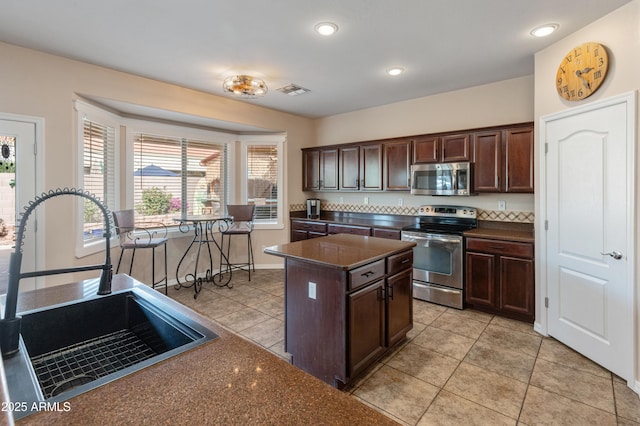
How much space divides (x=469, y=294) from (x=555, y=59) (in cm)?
251

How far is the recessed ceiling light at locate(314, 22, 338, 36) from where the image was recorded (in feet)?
8.64

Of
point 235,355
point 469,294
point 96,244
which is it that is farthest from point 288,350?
point 96,244

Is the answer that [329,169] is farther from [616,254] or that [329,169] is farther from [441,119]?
[616,254]

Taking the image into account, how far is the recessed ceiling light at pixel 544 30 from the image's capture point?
2.65 meters

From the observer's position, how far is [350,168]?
17.0ft

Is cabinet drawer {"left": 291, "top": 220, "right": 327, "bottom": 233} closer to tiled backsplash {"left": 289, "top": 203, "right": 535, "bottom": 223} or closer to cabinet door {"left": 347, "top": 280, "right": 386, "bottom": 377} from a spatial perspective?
tiled backsplash {"left": 289, "top": 203, "right": 535, "bottom": 223}

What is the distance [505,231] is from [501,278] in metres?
0.66

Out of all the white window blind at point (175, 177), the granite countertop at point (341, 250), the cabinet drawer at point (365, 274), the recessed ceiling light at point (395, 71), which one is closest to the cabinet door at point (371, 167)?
the recessed ceiling light at point (395, 71)

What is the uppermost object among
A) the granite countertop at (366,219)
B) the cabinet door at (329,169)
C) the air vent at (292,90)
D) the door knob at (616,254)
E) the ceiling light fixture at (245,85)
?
the air vent at (292,90)

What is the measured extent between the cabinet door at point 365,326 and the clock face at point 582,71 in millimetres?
2272

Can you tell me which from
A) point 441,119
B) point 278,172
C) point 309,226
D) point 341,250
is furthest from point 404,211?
point 341,250

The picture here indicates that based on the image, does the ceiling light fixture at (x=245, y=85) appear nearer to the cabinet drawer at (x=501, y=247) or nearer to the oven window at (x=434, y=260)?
the oven window at (x=434, y=260)

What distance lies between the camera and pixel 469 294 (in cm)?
368

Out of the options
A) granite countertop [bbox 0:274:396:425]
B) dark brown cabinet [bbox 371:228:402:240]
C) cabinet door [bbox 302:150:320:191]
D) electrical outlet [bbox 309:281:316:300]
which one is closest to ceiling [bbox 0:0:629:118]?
cabinet door [bbox 302:150:320:191]
